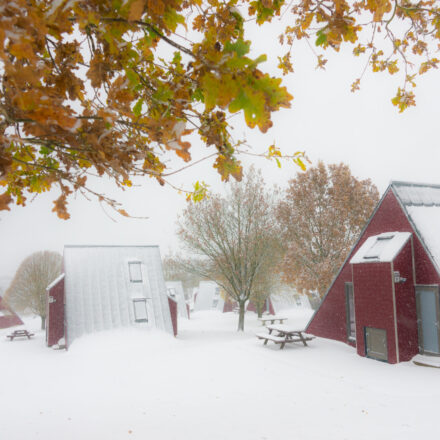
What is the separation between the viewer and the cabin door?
32.6 ft

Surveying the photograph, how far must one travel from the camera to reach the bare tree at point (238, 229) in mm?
22375

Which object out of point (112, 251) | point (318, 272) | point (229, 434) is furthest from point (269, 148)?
point (112, 251)

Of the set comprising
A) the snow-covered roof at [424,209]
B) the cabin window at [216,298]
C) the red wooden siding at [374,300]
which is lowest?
the cabin window at [216,298]

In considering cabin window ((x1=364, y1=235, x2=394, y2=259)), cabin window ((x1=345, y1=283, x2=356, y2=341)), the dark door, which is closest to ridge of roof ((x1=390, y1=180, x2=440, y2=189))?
cabin window ((x1=364, y1=235, x2=394, y2=259))

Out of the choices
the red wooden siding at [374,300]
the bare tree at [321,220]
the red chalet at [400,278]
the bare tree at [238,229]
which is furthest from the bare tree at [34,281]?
the red chalet at [400,278]

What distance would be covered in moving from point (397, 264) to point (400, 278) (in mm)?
431

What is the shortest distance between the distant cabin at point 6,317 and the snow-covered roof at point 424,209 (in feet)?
109

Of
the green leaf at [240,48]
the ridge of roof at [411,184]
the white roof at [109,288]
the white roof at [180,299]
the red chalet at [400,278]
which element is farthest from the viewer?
the white roof at [180,299]

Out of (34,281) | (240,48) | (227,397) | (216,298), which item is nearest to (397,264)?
(227,397)

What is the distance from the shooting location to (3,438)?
6406 millimetres

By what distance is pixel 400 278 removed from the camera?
10312mm

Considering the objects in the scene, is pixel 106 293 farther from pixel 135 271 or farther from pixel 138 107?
pixel 138 107

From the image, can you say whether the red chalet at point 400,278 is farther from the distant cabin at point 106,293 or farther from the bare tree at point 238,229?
the distant cabin at point 106,293

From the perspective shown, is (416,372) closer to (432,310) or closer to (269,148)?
(432,310)
